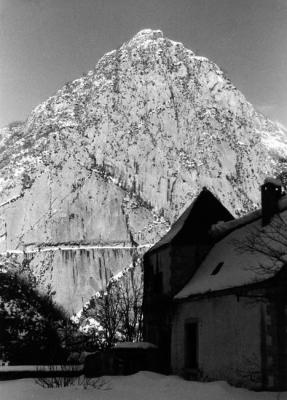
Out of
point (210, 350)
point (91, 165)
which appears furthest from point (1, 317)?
point (91, 165)

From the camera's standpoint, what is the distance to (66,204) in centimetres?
10612

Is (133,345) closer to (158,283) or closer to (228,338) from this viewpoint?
(158,283)

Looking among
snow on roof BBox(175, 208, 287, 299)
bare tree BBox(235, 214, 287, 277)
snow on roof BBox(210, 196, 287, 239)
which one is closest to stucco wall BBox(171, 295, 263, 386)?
snow on roof BBox(175, 208, 287, 299)

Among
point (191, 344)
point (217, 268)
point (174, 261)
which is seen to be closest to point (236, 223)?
point (217, 268)

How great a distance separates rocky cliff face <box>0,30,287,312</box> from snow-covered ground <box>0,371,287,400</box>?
3172 inches

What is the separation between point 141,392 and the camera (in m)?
14.8

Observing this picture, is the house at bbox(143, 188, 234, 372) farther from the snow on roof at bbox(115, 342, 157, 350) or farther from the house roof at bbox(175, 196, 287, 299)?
the snow on roof at bbox(115, 342, 157, 350)

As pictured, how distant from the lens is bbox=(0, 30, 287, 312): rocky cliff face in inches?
4045

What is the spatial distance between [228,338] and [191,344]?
4.09 meters

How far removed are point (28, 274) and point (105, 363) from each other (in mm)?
76871

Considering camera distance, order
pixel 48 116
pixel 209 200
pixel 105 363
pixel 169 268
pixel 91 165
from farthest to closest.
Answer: pixel 48 116 < pixel 91 165 < pixel 209 200 < pixel 169 268 < pixel 105 363

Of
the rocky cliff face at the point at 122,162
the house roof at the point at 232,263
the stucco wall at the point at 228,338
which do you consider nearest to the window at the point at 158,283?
the house roof at the point at 232,263

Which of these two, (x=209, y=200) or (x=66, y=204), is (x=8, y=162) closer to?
(x=66, y=204)

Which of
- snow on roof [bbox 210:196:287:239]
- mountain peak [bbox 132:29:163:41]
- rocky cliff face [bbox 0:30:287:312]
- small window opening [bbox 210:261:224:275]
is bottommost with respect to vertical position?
small window opening [bbox 210:261:224:275]
